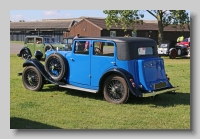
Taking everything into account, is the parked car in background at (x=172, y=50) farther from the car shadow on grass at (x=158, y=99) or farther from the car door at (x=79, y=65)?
the car door at (x=79, y=65)

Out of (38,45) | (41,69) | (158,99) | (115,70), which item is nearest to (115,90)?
(115,70)

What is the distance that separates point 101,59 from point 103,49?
27 centimetres

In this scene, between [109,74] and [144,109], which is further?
[109,74]

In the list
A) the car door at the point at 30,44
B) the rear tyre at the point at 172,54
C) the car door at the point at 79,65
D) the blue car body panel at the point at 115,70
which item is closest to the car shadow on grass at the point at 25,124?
the blue car body panel at the point at 115,70

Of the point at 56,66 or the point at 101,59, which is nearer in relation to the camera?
the point at 101,59

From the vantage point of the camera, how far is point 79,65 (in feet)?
26.5

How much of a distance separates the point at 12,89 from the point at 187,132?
539 cm

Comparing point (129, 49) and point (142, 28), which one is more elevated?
point (142, 28)

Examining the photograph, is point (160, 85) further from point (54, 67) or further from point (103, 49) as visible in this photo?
point (54, 67)

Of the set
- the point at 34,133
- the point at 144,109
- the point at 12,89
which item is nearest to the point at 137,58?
the point at 144,109

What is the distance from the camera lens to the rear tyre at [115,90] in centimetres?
717

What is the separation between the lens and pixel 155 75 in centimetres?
745

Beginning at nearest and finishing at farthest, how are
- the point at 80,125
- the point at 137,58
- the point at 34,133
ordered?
1. the point at 34,133
2. the point at 80,125
3. the point at 137,58

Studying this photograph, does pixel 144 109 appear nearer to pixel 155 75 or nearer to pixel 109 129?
pixel 155 75
